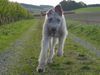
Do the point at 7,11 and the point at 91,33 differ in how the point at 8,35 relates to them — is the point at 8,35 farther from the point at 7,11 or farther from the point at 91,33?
the point at 7,11

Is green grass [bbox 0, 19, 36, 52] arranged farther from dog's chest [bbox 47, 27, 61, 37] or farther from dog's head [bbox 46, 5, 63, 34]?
dog's head [bbox 46, 5, 63, 34]

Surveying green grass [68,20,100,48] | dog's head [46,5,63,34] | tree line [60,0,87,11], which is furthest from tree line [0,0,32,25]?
tree line [60,0,87,11]

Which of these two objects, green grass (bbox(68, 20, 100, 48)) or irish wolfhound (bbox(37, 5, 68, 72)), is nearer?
irish wolfhound (bbox(37, 5, 68, 72))

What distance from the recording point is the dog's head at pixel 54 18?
1162 cm

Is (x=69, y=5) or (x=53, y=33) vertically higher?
(x=53, y=33)

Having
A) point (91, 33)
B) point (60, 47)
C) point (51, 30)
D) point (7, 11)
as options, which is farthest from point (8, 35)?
point (7, 11)

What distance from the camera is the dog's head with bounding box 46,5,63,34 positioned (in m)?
11.6

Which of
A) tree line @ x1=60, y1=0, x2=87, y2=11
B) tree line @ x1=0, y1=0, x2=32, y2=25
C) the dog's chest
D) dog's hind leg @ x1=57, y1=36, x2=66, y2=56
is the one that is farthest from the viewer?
tree line @ x1=60, y1=0, x2=87, y2=11

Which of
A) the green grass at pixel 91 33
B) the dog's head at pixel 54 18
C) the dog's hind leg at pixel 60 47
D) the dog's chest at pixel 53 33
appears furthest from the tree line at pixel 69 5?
the dog's head at pixel 54 18

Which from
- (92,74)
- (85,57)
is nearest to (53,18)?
(92,74)

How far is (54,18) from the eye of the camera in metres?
11.7

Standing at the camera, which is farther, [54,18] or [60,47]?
[60,47]

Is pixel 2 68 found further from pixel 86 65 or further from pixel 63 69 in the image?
pixel 86 65

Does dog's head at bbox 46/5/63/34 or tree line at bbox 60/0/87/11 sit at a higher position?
dog's head at bbox 46/5/63/34
